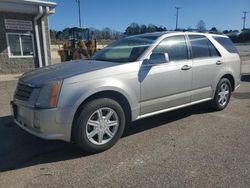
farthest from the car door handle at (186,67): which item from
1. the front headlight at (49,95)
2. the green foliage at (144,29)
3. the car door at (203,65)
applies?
the green foliage at (144,29)

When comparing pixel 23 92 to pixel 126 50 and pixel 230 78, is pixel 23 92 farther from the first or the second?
pixel 230 78

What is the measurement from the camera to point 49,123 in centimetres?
351

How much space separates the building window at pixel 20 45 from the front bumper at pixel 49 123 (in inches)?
450

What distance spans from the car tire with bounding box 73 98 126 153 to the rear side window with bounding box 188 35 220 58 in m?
2.14

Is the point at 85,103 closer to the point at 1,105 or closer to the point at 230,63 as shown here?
the point at 230,63

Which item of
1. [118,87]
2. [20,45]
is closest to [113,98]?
[118,87]

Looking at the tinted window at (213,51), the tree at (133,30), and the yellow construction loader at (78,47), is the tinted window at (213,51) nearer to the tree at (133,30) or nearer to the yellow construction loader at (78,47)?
the yellow construction loader at (78,47)

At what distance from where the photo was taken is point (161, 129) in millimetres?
4883

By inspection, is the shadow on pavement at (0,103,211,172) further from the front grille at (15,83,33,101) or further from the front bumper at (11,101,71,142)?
the front grille at (15,83,33,101)

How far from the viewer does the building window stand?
1388 centimetres

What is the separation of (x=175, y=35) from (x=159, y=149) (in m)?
2.19

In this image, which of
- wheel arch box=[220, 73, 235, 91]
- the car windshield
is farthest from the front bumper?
wheel arch box=[220, 73, 235, 91]

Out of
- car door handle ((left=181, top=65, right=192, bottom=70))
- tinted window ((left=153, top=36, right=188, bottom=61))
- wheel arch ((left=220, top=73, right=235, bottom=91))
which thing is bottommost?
wheel arch ((left=220, top=73, right=235, bottom=91))

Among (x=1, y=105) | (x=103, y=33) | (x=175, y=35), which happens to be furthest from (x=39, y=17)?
(x=103, y=33)
